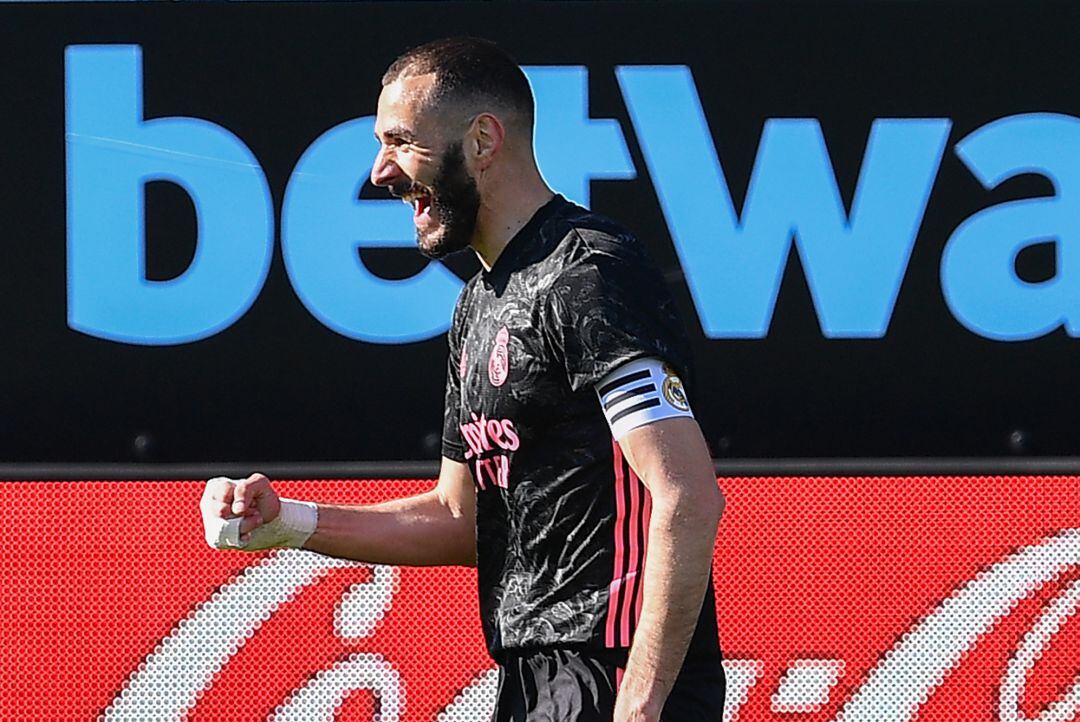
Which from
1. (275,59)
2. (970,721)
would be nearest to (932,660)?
(970,721)

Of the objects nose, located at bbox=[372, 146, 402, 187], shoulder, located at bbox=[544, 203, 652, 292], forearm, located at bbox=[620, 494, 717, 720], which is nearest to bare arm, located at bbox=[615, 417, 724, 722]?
forearm, located at bbox=[620, 494, 717, 720]

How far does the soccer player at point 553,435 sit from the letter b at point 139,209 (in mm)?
1078

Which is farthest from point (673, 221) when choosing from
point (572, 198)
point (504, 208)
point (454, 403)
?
point (504, 208)

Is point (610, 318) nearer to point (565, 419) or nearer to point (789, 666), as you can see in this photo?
point (565, 419)

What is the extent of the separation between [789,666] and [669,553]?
1478 millimetres

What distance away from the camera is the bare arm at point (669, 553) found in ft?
7.18

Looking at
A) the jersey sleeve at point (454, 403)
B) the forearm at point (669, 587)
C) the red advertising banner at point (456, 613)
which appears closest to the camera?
the forearm at point (669, 587)

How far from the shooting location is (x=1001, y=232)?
3.64 metres

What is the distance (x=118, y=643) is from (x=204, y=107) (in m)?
1.10

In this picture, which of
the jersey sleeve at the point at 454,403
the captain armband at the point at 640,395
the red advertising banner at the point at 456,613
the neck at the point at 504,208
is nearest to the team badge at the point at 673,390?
the captain armband at the point at 640,395

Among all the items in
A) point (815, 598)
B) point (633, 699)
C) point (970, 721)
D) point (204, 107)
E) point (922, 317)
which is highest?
point (204, 107)

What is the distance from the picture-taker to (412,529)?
274cm

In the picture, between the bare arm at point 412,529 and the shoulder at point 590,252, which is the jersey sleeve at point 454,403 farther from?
the shoulder at point 590,252

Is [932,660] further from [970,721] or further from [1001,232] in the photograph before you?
[1001,232]
